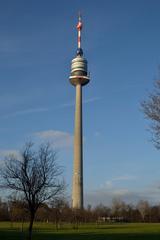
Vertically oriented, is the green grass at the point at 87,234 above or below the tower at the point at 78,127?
below

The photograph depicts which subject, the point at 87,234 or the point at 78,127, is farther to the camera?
the point at 78,127

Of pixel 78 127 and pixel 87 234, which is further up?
pixel 78 127

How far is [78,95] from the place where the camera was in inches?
7062

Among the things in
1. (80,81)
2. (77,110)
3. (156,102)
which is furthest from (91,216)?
(156,102)

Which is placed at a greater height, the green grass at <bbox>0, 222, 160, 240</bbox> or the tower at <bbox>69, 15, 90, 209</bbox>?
the tower at <bbox>69, 15, 90, 209</bbox>

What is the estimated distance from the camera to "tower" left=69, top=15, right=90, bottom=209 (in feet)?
552

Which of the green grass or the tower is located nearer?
the green grass

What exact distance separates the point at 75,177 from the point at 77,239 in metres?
120

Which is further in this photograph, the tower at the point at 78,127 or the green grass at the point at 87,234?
the tower at the point at 78,127

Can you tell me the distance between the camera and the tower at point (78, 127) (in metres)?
168

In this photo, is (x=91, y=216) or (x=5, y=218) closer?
(x=5, y=218)

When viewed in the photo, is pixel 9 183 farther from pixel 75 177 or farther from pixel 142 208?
pixel 142 208

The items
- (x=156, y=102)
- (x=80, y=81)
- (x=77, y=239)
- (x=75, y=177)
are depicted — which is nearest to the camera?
(x=156, y=102)

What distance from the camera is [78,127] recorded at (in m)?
174
